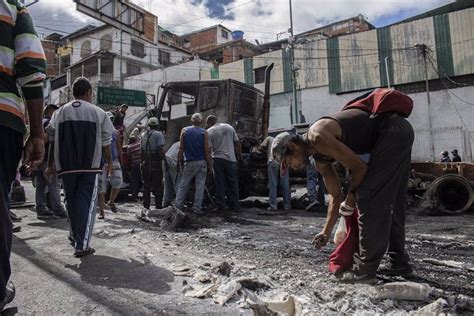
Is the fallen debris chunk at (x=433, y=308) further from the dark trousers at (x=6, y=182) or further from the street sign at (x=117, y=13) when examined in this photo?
the street sign at (x=117, y=13)

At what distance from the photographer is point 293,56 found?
24.1 meters

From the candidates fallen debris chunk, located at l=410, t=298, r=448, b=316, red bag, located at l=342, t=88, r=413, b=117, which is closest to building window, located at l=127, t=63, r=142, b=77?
red bag, located at l=342, t=88, r=413, b=117

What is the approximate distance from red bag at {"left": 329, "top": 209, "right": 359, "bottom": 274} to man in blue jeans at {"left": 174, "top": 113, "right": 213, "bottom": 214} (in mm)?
3727

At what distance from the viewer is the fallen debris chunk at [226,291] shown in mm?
2479

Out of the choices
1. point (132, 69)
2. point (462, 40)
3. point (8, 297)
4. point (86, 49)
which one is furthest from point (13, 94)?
point (86, 49)

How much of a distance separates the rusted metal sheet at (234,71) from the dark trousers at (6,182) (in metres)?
25.2

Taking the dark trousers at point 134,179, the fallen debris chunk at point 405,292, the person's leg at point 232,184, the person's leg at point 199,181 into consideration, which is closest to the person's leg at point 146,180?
Answer: the person's leg at point 199,181

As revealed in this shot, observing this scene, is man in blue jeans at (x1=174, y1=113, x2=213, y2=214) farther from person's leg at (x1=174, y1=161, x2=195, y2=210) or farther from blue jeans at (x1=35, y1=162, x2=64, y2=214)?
blue jeans at (x1=35, y1=162, x2=64, y2=214)

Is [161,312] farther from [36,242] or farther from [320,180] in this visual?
[320,180]

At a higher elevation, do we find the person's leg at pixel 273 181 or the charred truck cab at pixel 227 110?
the charred truck cab at pixel 227 110

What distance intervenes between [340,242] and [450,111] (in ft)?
62.8

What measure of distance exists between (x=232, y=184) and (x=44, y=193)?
2.95m

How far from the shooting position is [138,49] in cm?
3800

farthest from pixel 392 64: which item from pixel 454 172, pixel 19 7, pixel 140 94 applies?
pixel 19 7
